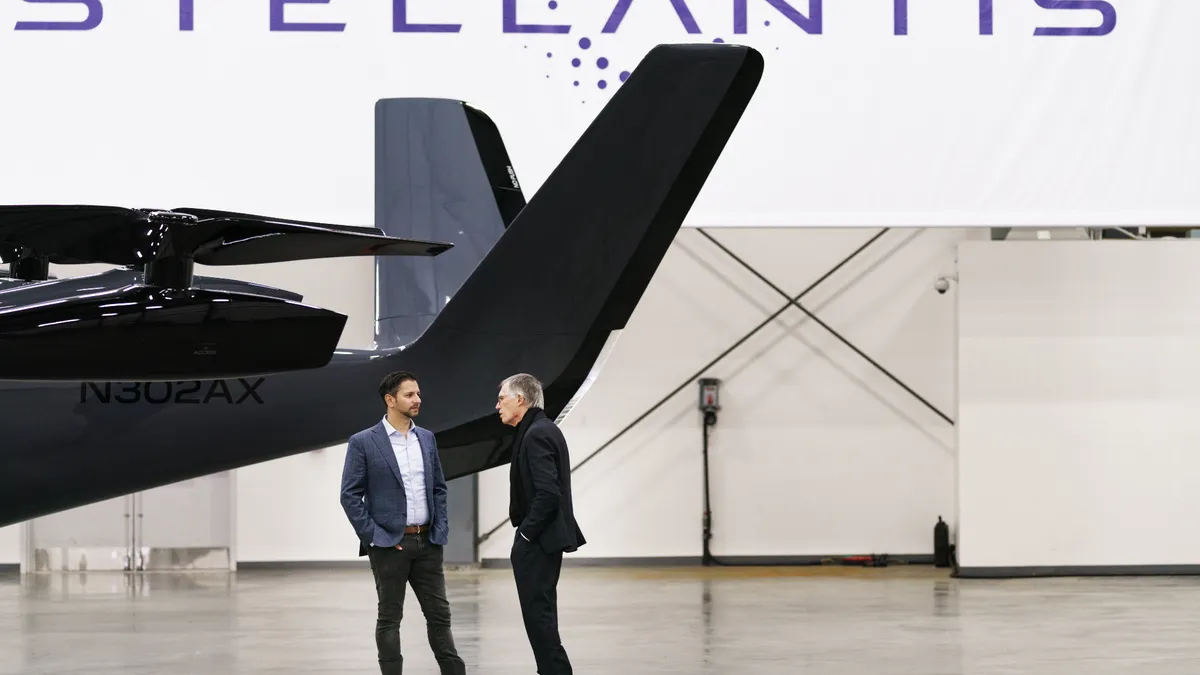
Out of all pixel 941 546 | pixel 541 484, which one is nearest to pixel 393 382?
pixel 541 484

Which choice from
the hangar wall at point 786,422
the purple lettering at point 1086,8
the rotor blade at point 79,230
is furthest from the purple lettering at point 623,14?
the rotor blade at point 79,230

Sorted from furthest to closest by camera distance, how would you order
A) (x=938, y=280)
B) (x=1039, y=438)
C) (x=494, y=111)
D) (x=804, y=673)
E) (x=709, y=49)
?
1. (x=938, y=280)
2. (x=1039, y=438)
3. (x=494, y=111)
4. (x=804, y=673)
5. (x=709, y=49)

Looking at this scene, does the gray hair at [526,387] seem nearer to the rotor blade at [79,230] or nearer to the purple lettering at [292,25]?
the rotor blade at [79,230]

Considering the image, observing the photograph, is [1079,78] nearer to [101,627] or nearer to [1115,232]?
[1115,232]

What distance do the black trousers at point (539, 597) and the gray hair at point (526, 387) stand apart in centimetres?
56

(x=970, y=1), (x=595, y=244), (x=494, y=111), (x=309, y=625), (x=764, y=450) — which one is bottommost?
(x=309, y=625)

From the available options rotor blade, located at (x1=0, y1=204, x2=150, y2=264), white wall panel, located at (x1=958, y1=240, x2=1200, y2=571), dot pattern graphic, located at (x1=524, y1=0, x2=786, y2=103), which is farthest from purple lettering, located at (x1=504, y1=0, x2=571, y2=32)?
rotor blade, located at (x1=0, y1=204, x2=150, y2=264)

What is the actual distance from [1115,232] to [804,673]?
7527 millimetres

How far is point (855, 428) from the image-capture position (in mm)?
12375

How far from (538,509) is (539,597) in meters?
0.38

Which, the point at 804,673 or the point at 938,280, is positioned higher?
the point at 938,280

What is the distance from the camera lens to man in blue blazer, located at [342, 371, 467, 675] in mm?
5105

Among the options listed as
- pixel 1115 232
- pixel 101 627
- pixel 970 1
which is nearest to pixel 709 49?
pixel 970 1

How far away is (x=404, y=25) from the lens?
26.6ft
